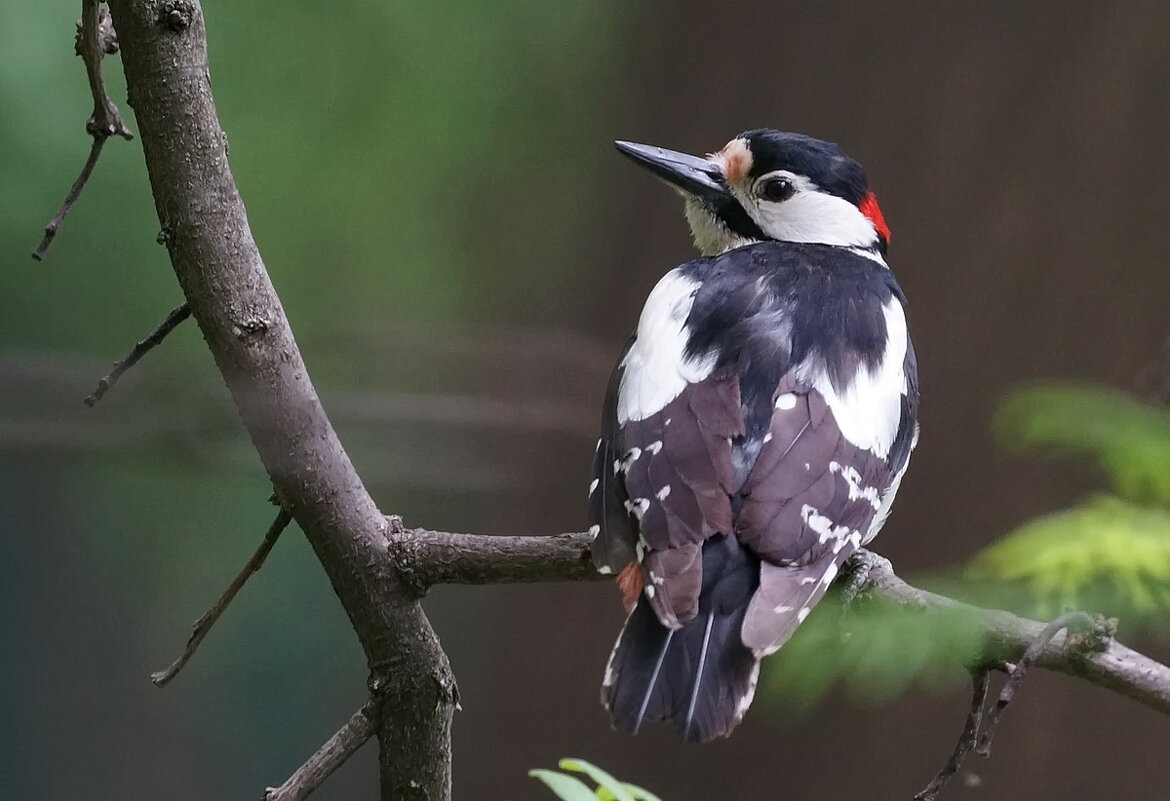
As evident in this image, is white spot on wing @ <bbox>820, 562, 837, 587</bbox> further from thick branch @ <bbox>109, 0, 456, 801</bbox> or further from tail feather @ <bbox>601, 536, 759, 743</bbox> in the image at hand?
thick branch @ <bbox>109, 0, 456, 801</bbox>

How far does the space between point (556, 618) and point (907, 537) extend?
0.74 metres

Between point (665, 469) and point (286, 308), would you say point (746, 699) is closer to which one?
point (665, 469)

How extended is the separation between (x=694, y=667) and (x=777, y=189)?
0.83 meters

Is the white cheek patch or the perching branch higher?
the white cheek patch

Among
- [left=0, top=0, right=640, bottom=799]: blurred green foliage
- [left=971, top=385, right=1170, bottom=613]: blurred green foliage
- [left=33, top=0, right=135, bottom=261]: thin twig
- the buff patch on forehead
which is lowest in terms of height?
[left=0, top=0, right=640, bottom=799]: blurred green foliage

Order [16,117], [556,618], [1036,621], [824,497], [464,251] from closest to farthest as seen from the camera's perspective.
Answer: [1036,621] → [824,497] → [16,117] → [556,618] → [464,251]

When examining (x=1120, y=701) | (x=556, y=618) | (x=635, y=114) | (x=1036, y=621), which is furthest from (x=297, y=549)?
(x=1036, y=621)

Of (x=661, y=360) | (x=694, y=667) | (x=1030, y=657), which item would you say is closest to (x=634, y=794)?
(x=694, y=667)

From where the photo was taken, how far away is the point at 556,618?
2.51 meters

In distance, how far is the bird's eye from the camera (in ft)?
5.14

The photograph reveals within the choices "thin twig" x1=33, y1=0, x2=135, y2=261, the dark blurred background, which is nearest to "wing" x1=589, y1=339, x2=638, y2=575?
"thin twig" x1=33, y1=0, x2=135, y2=261

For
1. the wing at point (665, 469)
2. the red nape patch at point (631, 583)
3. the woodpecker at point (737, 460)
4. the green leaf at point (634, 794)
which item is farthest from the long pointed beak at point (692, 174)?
the green leaf at point (634, 794)

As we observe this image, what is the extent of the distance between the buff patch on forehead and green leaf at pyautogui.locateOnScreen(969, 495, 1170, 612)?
0.78 m

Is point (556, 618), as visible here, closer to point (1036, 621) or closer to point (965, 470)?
point (965, 470)
